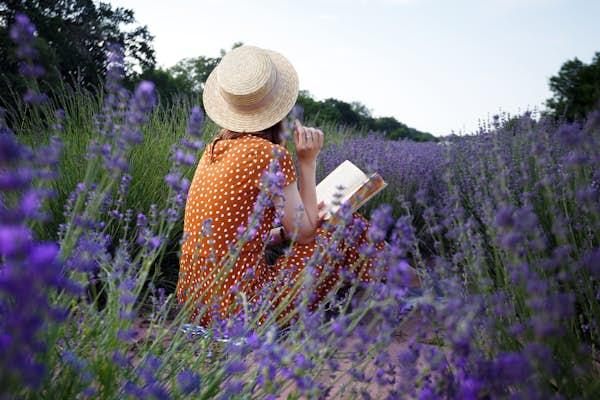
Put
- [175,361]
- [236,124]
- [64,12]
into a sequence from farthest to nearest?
[64,12]
[236,124]
[175,361]

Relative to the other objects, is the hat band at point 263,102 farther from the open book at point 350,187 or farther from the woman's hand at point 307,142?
the open book at point 350,187

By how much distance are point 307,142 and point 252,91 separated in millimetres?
384

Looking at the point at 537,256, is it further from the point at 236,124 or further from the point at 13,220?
the point at 13,220

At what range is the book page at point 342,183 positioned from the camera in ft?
8.10

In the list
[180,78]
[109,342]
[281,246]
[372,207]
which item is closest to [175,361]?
[109,342]

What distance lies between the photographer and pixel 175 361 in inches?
56.1

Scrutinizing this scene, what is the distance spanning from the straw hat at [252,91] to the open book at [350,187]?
48 centimetres

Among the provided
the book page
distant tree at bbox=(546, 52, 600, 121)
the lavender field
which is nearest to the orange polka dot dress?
the book page

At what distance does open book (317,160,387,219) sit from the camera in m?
2.31

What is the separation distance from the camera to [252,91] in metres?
2.27

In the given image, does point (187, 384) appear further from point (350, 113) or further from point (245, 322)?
point (350, 113)

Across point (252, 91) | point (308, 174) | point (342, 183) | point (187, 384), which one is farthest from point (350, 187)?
point (187, 384)

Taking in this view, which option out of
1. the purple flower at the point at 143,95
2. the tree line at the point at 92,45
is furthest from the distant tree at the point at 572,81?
the purple flower at the point at 143,95

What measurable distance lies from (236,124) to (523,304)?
4.98 feet
